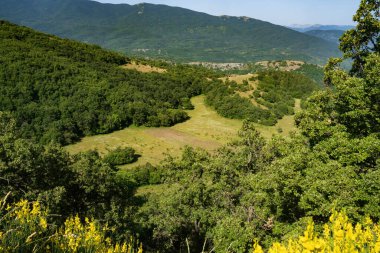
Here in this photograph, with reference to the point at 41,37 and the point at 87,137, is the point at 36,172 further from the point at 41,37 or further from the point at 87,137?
the point at 41,37

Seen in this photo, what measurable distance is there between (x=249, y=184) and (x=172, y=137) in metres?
41.3

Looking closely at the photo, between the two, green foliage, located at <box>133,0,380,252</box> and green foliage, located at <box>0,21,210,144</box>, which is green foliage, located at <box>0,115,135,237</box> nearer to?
green foliage, located at <box>133,0,380,252</box>

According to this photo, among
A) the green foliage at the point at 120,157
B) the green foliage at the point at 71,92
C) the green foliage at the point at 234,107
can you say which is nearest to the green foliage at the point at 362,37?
the green foliage at the point at 120,157

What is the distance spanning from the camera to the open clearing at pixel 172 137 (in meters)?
51.6

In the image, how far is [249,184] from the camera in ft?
55.6

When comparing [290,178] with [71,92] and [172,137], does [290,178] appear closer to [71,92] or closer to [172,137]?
[172,137]

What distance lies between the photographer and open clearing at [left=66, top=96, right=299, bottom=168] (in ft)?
169

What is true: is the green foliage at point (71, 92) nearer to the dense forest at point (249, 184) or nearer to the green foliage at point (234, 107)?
the green foliage at point (234, 107)

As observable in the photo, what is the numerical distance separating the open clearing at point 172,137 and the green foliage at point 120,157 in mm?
995

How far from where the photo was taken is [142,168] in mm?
42688

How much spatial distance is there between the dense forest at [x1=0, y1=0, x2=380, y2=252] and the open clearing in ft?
84.3

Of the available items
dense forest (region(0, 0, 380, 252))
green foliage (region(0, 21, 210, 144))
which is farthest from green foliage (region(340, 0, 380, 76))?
green foliage (region(0, 21, 210, 144))

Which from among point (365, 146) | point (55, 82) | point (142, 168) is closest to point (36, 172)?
point (365, 146)

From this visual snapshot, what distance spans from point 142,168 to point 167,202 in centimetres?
2298
